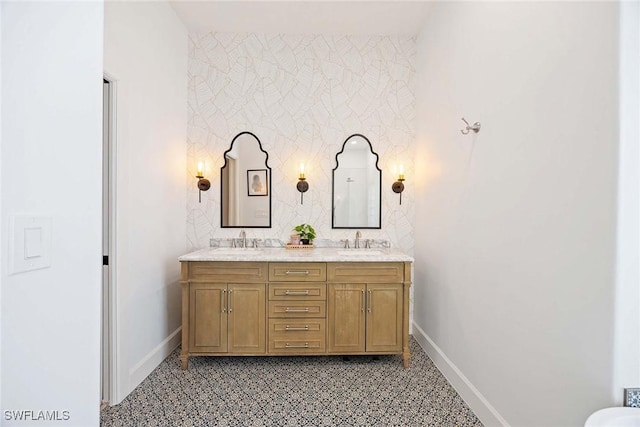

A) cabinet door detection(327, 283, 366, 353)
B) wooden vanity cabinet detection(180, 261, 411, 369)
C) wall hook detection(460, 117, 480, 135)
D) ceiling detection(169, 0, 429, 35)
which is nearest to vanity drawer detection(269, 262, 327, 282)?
wooden vanity cabinet detection(180, 261, 411, 369)

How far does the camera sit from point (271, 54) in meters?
3.30

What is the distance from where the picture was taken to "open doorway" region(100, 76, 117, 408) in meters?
2.16

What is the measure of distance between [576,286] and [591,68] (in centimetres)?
80

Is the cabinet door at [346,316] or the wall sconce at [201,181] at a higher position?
the wall sconce at [201,181]

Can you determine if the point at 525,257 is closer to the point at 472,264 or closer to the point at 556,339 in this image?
the point at 556,339

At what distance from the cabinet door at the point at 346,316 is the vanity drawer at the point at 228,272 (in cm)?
56

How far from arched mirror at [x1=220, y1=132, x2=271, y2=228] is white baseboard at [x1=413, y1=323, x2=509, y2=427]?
1.78 meters

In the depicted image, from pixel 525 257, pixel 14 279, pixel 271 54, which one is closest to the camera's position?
pixel 14 279

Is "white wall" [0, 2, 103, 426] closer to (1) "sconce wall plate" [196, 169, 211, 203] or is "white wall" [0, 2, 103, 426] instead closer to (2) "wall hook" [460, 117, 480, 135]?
(2) "wall hook" [460, 117, 480, 135]

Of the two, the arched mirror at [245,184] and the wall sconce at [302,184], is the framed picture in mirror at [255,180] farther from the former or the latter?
the wall sconce at [302,184]

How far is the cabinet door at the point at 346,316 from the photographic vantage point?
8.71 feet

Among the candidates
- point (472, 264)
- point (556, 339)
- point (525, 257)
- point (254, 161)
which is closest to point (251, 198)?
point (254, 161)

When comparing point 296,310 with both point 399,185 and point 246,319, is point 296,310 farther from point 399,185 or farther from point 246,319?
point 399,185

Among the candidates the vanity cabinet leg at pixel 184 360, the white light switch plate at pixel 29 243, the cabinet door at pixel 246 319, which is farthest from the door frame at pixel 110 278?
the white light switch plate at pixel 29 243
